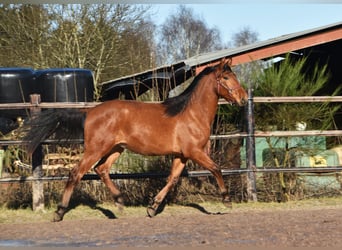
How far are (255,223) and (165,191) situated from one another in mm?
1773

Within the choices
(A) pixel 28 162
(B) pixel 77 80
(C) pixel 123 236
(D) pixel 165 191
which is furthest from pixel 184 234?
(B) pixel 77 80

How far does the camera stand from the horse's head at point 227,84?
30.2 feet

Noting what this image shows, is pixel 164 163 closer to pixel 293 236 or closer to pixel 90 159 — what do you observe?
pixel 90 159

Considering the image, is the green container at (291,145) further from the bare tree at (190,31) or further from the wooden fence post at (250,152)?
the bare tree at (190,31)

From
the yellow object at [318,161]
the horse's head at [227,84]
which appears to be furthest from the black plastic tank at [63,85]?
the yellow object at [318,161]

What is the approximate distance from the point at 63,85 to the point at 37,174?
3581 millimetres

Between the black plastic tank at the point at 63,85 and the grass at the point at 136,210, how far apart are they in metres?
3.39

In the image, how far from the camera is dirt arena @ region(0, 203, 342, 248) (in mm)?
6355

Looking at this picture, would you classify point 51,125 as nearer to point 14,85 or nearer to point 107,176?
point 107,176

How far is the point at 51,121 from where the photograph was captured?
8984 millimetres

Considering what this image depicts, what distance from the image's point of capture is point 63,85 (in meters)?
12.7

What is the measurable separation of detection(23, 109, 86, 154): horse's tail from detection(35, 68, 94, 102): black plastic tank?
3.40 m

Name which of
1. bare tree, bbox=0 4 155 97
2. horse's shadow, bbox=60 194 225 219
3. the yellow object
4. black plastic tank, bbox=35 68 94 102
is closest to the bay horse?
horse's shadow, bbox=60 194 225 219

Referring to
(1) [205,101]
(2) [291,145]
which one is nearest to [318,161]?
(2) [291,145]
